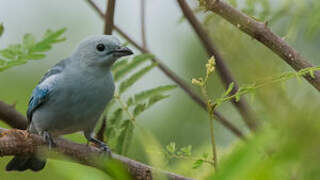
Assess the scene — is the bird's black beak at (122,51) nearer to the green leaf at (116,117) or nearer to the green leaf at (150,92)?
the green leaf at (150,92)

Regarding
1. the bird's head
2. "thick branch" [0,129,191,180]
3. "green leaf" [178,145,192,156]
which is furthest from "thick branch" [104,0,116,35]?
"green leaf" [178,145,192,156]

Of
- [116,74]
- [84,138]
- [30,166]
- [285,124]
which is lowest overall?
[30,166]

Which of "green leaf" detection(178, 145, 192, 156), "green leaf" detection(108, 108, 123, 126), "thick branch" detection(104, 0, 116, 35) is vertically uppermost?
"thick branch" detection(104, 0, 116, 35)

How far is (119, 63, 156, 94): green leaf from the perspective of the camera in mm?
2748

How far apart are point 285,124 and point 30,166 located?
8.66 ft

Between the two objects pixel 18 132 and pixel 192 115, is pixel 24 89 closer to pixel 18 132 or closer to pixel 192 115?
pixel 192 115

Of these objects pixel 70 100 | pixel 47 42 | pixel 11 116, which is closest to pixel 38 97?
pixel 70 100

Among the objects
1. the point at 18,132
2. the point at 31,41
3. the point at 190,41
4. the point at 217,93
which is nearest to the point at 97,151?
the point at 18,132

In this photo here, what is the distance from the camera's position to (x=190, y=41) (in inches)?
200

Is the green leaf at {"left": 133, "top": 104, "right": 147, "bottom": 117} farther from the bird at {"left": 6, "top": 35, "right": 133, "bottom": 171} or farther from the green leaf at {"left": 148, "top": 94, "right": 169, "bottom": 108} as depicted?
the bird at {"left": 6, "top": 35, "right": 133, "bottom": 171}

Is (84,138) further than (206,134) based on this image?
No

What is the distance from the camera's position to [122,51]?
3.26 meters

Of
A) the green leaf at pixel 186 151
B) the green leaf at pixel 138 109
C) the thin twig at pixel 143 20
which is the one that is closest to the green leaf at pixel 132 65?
the green leaf at pixel 138 109

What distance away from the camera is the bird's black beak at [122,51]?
3230 millimetres
